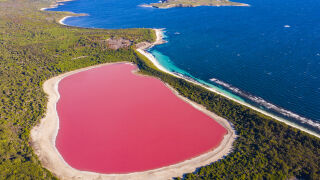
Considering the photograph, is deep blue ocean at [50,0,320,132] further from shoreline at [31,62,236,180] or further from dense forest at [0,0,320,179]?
shoreline at [31,62,236,180]

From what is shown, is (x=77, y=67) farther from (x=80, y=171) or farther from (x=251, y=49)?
(x=251, y=49)

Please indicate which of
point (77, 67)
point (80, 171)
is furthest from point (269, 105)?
point (77, 67)

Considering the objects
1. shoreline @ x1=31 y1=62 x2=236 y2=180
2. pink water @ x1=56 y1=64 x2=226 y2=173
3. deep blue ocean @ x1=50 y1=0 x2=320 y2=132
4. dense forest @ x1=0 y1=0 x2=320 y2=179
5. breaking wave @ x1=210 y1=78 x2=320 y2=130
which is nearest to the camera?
dense forest @ x1=0 y1=0 x2=320 y2=179

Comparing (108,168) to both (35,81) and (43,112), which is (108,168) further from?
(35,81)

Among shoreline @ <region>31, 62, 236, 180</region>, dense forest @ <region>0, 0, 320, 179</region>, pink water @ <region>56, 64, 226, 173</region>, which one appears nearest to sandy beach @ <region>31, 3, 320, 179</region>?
shoreline @ <region>31, 62, 236, 180</region>

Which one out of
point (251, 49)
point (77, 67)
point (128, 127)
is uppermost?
point (251, 49)

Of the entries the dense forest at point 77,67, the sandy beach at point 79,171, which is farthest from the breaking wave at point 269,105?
the dense forest at point 77,67
